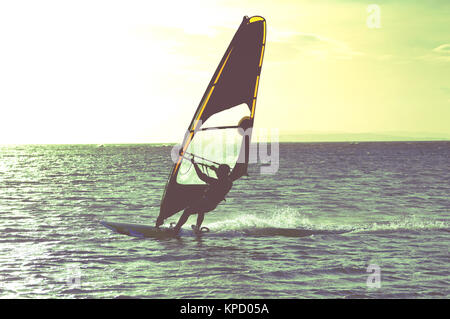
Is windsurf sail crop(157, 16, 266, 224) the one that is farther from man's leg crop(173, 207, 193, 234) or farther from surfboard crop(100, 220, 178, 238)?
surfboard crop(100, 220, 178, 238)

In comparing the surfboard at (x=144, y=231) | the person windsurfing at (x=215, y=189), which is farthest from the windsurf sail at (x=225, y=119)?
the surfboard at (x=144, y=231)

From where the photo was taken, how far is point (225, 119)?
12109 mm

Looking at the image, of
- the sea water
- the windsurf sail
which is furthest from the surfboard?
the windsurf sail

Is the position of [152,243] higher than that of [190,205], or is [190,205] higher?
[190,205]

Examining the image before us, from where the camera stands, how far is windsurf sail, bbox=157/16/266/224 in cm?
1168

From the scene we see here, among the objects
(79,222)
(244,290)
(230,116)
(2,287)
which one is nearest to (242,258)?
(244,290)

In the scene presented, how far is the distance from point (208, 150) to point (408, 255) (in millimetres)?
5214

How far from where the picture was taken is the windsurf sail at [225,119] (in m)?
A: 11.7

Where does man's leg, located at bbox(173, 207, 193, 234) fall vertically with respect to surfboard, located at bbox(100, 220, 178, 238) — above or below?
above

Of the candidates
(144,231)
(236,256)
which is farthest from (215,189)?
(144,231)

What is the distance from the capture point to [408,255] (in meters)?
11.7

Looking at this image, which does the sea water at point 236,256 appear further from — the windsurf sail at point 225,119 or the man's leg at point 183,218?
the windsurf sail at point 225,119
